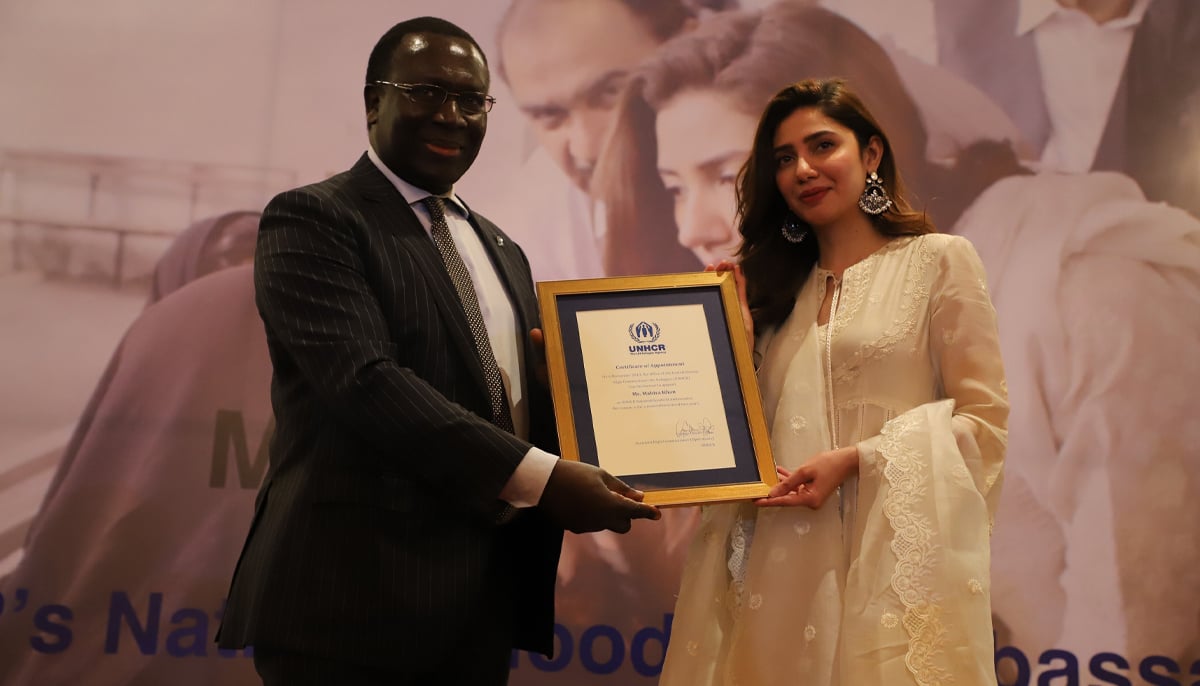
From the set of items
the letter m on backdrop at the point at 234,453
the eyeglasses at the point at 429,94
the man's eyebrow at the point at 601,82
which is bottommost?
the letter m on backdrop at the point at 234,453

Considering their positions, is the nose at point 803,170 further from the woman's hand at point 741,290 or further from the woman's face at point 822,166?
the woman's hand at point 741,290

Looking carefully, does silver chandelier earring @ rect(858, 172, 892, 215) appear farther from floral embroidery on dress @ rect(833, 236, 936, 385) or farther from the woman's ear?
floral embroidery on dress @ rect(833, 236, 936, 385)

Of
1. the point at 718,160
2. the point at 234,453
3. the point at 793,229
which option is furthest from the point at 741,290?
the point at 234,453

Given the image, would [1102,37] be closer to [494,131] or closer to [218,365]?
[494,131]

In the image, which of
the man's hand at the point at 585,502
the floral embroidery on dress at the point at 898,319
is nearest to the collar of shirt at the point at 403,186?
the man's hand at the point at 585,502

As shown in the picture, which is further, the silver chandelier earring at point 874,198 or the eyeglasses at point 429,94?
the silver chandelier earring at point 874,198

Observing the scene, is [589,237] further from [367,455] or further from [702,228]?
[367,455]

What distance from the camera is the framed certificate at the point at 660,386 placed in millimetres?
1976

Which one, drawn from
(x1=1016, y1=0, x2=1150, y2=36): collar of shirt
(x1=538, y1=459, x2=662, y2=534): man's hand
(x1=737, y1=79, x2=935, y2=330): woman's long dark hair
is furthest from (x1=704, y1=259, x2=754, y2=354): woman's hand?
(x1=1016, y1=0, x2=1150, y2=36): collar of shirt

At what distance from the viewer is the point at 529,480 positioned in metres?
1.83

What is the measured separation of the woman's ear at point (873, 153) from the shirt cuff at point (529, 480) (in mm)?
1104

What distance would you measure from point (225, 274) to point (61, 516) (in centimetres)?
96
